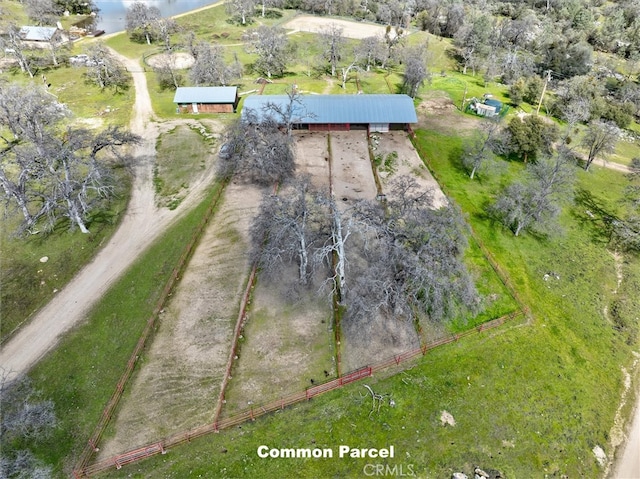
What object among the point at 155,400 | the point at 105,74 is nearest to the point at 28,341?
the point at 155,400

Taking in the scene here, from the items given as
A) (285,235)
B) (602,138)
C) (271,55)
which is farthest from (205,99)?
(602,138)

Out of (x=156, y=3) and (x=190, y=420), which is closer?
(x=190, y=420)

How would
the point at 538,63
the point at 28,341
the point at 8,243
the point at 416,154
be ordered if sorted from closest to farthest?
the point at 28,341 < the point at 8,243 < the point at 416,154 < the point at 538,63

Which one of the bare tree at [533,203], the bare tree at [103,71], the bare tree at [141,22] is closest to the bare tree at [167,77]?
Result: the bare tree at [103,71]

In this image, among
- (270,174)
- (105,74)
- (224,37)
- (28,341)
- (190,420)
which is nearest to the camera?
(190,420)

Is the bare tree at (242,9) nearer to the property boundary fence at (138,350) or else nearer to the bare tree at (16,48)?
the bare tree at (16,48)

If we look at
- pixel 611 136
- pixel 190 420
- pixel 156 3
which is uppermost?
pixel 156 3

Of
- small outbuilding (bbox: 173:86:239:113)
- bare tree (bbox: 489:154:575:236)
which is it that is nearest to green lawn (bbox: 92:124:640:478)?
bare tree (bbox: 489:154:575:236)

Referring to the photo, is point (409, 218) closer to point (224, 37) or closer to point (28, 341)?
point (28, 341)
